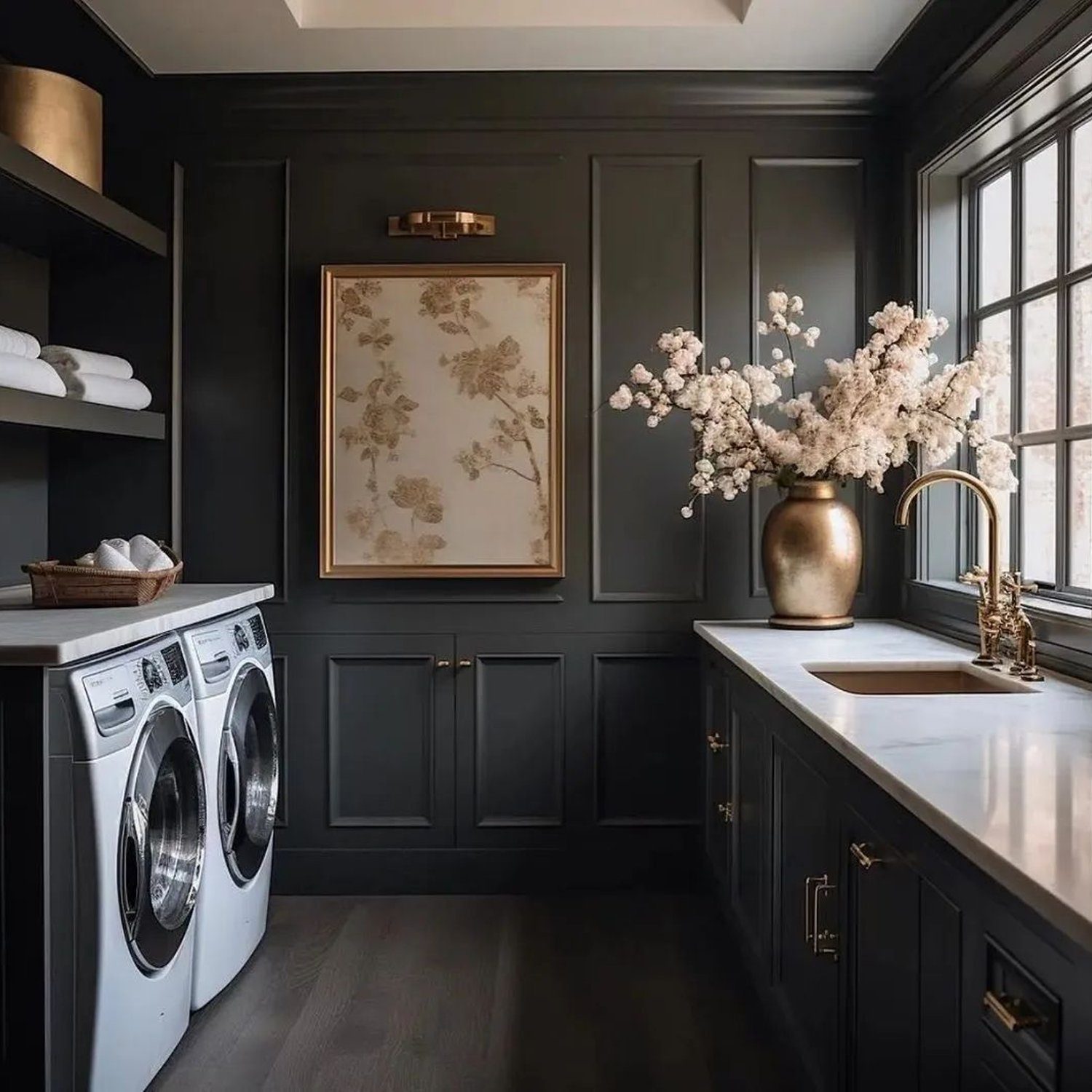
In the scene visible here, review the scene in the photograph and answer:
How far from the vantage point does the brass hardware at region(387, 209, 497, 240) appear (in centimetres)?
364

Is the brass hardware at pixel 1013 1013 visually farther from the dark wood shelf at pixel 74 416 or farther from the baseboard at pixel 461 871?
the baseboard at pixel 461 871

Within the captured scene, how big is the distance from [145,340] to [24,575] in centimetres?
82

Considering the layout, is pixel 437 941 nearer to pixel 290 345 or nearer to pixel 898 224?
pixel 290 345

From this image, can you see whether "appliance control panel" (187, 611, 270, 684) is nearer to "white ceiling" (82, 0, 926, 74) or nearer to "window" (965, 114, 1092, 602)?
"white ceiling" (82, 0, 926, 74)

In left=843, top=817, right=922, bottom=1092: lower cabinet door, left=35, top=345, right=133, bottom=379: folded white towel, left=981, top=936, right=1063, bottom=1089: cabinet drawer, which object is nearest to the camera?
left=981, top=936, right=1063, bottom=1089: cabinet drawer

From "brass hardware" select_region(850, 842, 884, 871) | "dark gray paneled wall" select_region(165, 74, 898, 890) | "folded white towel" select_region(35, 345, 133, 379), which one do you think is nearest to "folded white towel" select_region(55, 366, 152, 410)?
"folded white towel" select_region(35, 345, 133, 379)

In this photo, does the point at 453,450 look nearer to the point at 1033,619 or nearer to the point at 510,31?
the point at 510,31

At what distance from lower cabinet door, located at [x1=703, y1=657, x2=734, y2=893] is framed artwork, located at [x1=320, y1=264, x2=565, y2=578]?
24.9 inches

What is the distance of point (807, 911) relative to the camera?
7.23ft

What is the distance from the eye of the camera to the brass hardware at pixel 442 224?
12.0 feet

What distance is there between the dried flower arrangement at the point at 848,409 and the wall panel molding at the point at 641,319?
8.0 inches

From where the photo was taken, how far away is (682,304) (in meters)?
3.72

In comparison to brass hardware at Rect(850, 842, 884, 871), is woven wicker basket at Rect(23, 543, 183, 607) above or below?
above

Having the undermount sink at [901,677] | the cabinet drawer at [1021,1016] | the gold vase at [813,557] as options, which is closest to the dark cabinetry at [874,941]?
the cabinet drawer at [1021,1016]
